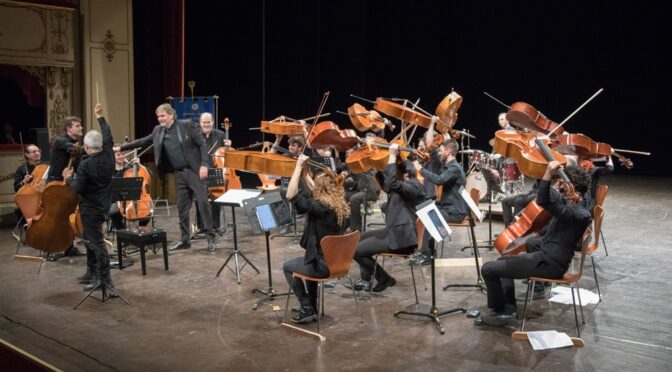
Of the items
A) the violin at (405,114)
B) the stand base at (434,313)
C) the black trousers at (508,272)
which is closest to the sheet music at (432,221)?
the black trousers at (508,272)

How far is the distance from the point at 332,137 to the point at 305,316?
201 centimetres

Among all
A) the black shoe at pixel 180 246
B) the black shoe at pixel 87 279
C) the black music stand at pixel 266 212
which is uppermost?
the black music stand at pixel 266 212

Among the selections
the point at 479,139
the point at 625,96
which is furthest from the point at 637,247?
the point at 479,139

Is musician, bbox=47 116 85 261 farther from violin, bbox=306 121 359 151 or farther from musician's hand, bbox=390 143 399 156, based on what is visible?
musician's hand, bbox=390 143 399 156

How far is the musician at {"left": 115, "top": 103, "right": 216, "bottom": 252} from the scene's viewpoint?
27.9ft

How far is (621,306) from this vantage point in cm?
626

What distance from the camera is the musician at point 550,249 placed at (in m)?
5.25

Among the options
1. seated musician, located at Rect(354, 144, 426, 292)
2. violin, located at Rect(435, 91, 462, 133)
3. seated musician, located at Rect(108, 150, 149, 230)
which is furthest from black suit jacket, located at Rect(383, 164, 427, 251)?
seated musician, located at Rect(108, 150, 149, 230)

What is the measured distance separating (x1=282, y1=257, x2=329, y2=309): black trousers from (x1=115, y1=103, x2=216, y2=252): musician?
291 centimetres

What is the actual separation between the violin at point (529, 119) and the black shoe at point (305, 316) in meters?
3.04

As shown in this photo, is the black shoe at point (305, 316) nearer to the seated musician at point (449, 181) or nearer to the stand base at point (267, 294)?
the stand base at point (267, 294)

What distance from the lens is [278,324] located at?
5.82 meters

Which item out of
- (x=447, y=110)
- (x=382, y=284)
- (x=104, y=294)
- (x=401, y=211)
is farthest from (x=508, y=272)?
(x=104, y=294)

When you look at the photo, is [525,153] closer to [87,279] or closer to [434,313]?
[434,313]
